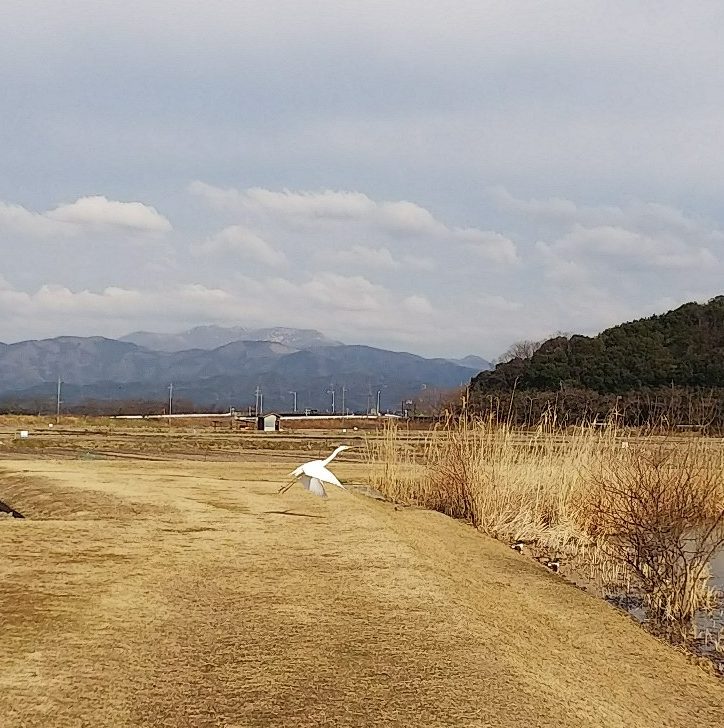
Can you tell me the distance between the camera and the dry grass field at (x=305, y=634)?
249 inches

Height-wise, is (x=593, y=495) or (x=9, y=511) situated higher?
(x=593, y=495)

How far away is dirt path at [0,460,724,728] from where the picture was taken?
20.7 ft

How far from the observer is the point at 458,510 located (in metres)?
17.4

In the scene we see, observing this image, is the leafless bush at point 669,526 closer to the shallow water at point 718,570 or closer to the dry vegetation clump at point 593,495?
the dry vegetation clump at point 593,495

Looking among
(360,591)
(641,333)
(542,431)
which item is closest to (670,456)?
(360,591)

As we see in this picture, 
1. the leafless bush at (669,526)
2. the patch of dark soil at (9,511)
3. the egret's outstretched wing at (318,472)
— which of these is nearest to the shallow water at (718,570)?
the leafless bush at (669,526)

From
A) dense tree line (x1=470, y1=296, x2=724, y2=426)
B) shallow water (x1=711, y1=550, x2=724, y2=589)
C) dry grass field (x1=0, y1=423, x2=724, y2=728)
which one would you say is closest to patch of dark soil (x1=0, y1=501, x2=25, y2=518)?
dry grass field (x1=0, y1=423, x2=724, y2=728)

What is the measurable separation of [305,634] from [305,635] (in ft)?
0.09

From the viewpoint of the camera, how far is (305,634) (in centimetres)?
800

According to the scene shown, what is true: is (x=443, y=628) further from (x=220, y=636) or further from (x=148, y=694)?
(x=148, y=694)

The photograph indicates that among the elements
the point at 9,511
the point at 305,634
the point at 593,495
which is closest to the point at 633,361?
the point at 593,495

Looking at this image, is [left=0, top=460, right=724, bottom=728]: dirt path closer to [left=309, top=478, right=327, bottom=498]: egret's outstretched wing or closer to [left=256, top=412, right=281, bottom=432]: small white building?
[left=309, top=478, right=327, bottom=498]: egret's outstretched wing

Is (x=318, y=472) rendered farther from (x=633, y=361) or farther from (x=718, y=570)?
(x=633, y=361)

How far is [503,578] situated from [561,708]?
5.24m
